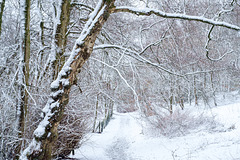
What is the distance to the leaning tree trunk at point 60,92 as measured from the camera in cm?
223

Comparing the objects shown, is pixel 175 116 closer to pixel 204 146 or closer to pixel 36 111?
pixel 204 146

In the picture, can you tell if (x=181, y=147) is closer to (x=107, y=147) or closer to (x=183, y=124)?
(x=183, y=124)

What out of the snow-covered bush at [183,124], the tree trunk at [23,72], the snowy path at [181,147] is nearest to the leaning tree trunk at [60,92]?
the tree trunk at [23,72]

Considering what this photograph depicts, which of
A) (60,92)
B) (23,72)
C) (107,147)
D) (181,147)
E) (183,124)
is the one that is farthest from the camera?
(183,124)

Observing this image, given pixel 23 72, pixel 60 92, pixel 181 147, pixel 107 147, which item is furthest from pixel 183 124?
pixel 23 72

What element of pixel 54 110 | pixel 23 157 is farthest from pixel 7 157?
pixel 54 110

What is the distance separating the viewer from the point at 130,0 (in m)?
4.80

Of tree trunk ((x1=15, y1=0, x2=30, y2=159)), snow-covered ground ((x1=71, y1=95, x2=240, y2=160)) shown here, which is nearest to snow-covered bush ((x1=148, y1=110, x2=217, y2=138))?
snow-covered ground ((x1=71, y1=95, x2=240, y2=160))

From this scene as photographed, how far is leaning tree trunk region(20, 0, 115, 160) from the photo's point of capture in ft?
7.32

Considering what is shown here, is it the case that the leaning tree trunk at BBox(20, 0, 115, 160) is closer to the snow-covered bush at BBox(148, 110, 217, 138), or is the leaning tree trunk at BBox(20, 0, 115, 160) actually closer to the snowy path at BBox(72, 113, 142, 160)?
the snowy path at BBox(72, 113, 142, 160)

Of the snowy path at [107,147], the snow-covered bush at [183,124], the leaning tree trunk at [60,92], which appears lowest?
the snowy path at [107,147]

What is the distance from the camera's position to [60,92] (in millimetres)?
2340

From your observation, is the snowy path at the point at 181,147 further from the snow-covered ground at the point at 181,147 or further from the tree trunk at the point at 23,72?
the tree trunk at the point at 23,72

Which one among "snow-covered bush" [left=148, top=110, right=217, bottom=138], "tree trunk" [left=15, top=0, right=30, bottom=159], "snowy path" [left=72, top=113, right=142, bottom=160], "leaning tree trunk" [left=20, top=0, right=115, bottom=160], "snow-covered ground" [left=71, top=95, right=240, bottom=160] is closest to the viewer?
"leaning tree trunk" [left=20, top=0, right=115, bottom=160]
